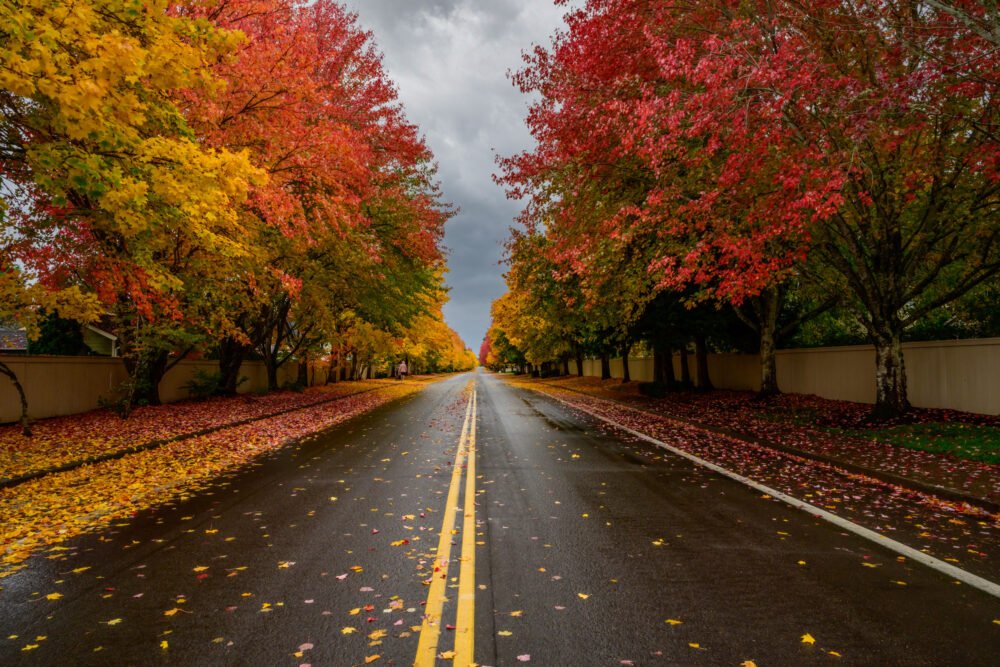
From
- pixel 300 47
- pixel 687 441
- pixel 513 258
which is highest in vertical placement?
pixel 300 47

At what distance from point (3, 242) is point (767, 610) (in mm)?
13635

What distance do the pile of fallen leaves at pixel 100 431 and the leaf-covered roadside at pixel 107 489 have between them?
1.70 ft

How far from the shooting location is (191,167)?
7645 millimetres

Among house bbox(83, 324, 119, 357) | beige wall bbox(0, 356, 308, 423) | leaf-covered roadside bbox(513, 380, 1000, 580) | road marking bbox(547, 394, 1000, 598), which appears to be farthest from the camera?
house bbox(83, 324, 119, 357)

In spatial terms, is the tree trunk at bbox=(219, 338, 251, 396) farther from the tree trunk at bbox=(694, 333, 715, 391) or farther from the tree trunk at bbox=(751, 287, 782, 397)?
the tree trunk at bbox=(751, 287, 782, 397)

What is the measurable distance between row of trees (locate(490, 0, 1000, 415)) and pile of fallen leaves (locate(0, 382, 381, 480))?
1068 cm

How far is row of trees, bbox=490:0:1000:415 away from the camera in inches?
339

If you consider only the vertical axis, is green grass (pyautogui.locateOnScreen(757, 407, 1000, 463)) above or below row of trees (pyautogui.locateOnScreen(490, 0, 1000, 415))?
below

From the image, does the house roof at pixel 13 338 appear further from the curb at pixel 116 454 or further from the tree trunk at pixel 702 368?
the tree trunk at pixel 702 368

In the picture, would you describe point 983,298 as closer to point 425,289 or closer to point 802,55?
point 802,55

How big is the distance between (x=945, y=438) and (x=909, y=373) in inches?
200

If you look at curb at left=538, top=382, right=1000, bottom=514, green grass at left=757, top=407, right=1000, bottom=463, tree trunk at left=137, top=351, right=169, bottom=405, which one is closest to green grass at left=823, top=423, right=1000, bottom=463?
green grass at left=757, top=407, right=1000, bottom=463

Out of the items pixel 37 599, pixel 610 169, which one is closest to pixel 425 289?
pixel 610 169

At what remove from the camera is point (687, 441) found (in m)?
11.6
